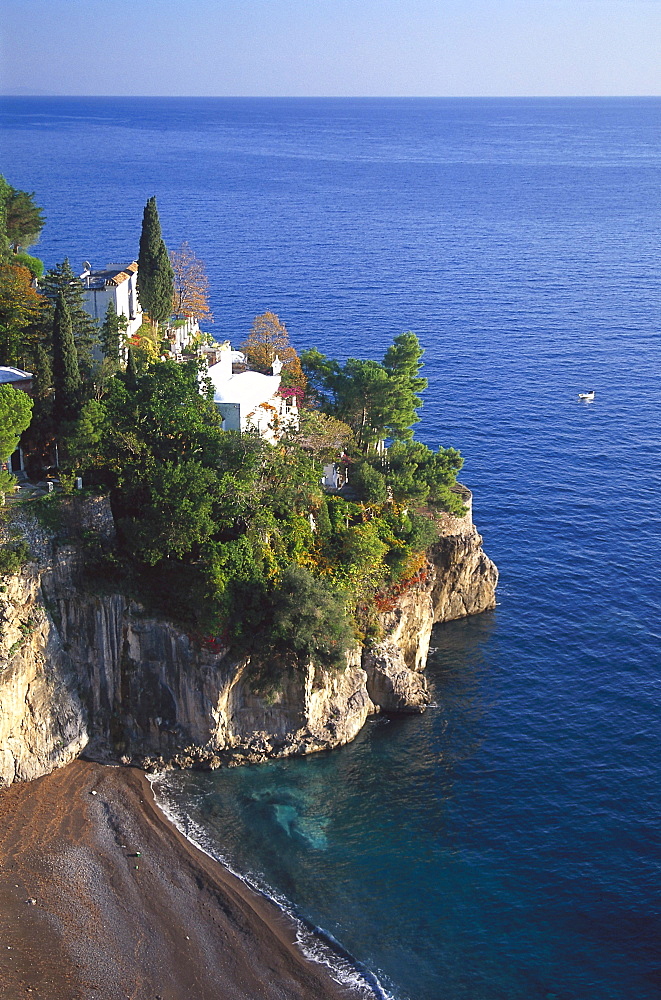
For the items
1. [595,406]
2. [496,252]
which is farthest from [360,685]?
[496,252]

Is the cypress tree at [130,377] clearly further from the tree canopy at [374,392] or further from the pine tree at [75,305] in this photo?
the tree canopy at [374,392]

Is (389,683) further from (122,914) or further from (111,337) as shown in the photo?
(111,337)

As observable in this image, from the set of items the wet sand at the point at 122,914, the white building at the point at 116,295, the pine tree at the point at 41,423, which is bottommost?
the wet sand at the point at 122,914

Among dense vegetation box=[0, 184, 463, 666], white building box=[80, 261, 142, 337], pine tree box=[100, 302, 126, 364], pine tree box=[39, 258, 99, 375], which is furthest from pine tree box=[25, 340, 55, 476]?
white building box=[80, 261, 142, 337]

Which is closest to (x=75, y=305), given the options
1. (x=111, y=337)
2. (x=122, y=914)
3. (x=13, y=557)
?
(x=111, y=337)

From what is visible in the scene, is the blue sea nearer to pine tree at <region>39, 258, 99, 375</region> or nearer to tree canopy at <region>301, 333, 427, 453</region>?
tree canopy at <region>301, 333, 427, 453</region>

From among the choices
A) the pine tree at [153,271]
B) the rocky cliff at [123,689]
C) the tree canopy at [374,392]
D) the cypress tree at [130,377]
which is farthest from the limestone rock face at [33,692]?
the pine tree at [153,271]
